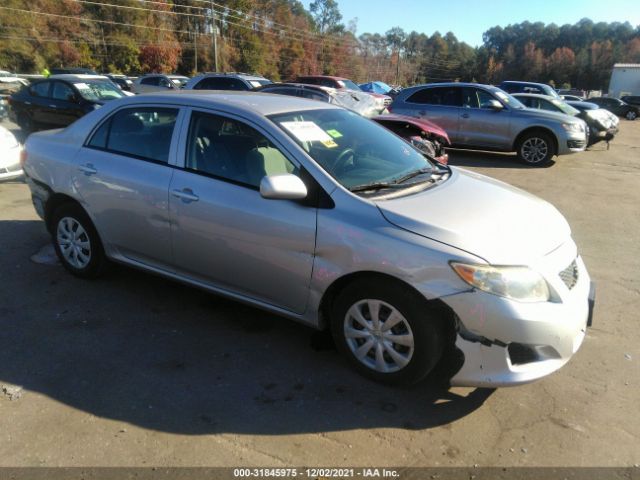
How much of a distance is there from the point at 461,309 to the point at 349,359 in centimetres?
86

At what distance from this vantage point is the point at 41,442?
2533 millimetres

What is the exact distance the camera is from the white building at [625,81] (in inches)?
1916

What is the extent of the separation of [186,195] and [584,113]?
561 inches

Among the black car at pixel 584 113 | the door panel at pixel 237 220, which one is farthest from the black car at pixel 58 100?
the black car at pixel 584 113

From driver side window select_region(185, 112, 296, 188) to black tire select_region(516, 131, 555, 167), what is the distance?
9.73 meters

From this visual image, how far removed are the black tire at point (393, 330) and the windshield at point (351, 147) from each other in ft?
2.32

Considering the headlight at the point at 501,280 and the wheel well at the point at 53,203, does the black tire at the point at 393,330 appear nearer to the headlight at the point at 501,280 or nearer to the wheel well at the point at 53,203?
the headlight at the point at 501,280

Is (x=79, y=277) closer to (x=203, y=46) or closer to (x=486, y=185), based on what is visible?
(x=486, y=185)

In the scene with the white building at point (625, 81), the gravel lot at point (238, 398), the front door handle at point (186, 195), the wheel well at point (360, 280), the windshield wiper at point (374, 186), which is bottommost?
the gravel lot at point (238, 398)

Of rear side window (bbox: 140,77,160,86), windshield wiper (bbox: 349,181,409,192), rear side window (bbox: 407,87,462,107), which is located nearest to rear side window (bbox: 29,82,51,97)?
rear side window (bbox: 140,77,160,86)

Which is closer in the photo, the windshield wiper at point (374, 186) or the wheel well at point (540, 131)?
the windshield wiper at point (374, 186)

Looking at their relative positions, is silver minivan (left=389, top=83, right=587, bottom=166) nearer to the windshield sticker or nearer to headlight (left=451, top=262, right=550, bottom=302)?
the windshield sticker

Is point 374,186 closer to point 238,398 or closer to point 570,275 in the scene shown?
point 570,275

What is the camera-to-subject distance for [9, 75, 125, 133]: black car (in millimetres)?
11055
